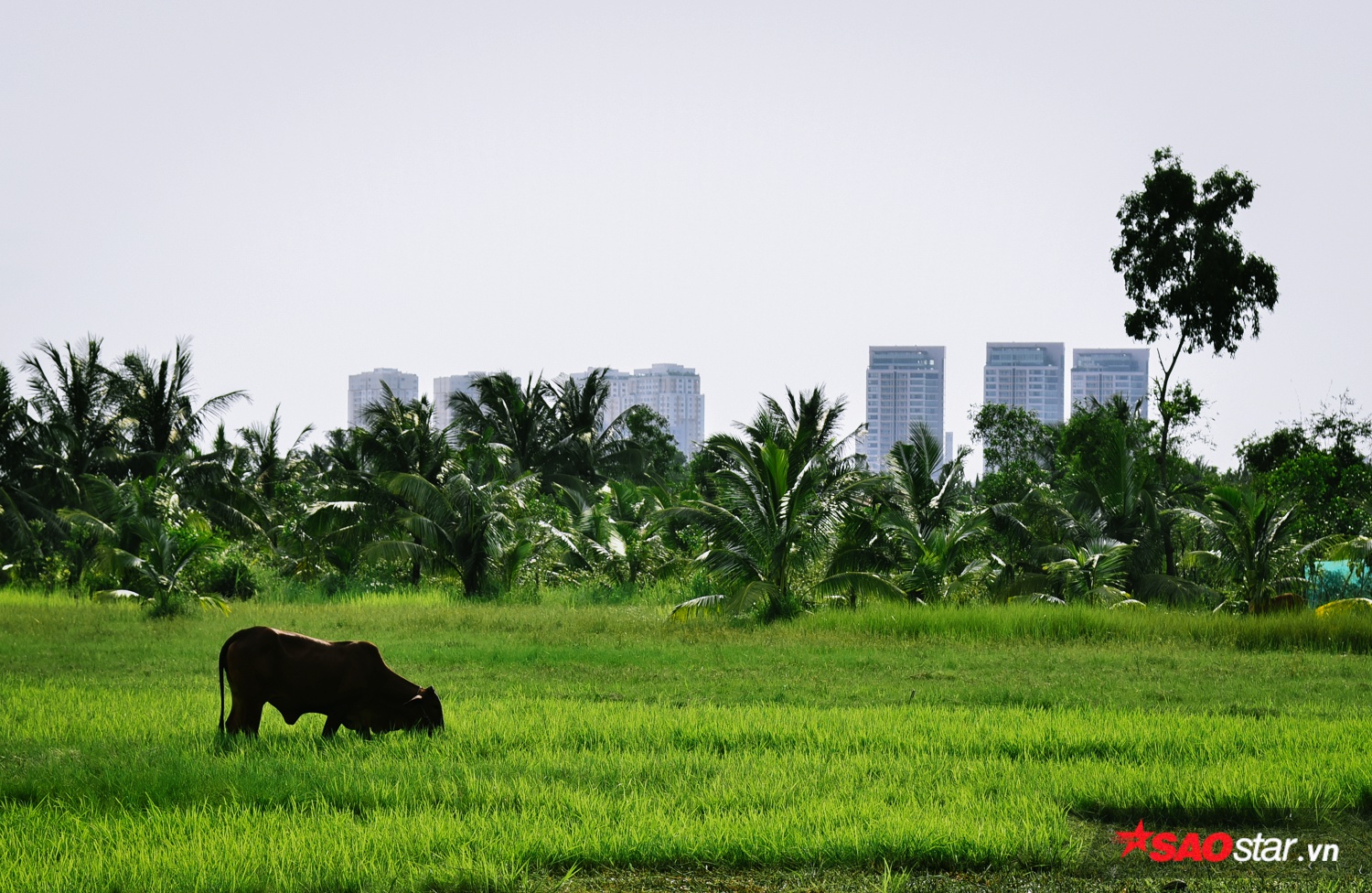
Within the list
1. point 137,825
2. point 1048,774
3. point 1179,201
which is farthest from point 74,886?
point 1179,201

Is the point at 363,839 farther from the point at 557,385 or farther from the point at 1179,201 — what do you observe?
the point at 557,385

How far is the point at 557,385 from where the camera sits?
4262 centimetres

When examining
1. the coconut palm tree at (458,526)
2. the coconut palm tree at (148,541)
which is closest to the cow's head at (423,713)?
the coconut palm tree at (148,541)

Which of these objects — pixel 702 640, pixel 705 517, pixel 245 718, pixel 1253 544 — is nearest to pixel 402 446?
pixel 705 517

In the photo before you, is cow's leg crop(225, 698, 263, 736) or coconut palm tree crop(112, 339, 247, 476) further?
coconut palm tree crop(112, 339, 247, 476)

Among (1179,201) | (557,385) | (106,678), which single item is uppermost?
(1179,201)

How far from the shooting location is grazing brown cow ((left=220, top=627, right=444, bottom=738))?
318 inches

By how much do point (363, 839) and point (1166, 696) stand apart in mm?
8275

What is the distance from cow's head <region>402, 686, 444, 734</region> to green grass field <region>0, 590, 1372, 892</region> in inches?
7.0

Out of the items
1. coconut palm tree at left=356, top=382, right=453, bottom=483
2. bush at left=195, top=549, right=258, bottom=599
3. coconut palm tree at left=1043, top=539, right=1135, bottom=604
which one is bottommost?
bush at left=195, top=549, right=258, bottom=599

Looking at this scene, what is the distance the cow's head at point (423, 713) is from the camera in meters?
8.49

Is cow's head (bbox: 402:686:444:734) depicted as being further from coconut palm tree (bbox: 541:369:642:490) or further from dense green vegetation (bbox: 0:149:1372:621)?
coconut palm tree (bbox: 541:369:642:490)

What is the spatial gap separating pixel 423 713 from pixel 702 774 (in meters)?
2.51

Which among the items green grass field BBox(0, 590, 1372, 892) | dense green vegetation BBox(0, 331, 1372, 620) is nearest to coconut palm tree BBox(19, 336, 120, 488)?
dense green vegetation BBox(0, 331, 1372, 620)
